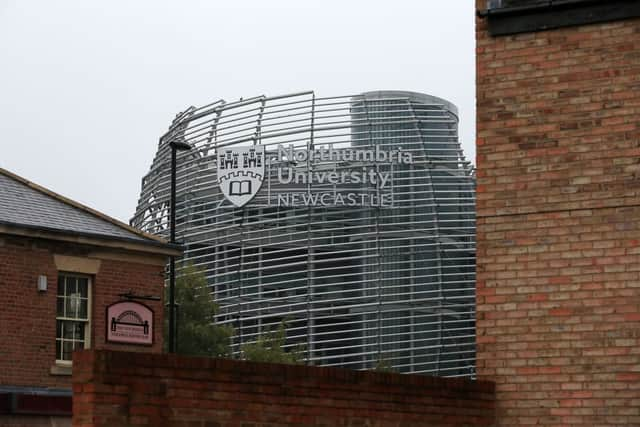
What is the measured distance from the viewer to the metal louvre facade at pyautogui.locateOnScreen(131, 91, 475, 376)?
75.9 m

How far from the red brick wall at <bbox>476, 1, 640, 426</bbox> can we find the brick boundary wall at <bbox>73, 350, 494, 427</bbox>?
2.11 feet

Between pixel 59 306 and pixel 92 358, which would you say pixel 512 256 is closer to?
pixel 92 358

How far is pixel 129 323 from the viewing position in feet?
104

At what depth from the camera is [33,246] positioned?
30.1m

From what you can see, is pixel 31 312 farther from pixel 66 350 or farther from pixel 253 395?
pixel 253 395

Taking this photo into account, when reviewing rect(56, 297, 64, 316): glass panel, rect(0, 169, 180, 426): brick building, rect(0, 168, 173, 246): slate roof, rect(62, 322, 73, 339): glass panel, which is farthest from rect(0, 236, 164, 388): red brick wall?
rect(0, 168, 173, 246): slate roof

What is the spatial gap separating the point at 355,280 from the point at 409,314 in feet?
12.7

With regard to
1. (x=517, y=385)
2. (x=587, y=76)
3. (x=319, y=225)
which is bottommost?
(x=517, y=385)

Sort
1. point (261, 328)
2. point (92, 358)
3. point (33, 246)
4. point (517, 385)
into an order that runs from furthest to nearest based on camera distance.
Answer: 1. point (261, 328)
2. point (33, 246)
3. point (517, 385)
4. point (92, 358)

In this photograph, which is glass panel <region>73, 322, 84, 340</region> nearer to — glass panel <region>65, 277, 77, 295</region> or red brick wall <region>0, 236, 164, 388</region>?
red brick wall <region>0, 236, 164, 388</region>

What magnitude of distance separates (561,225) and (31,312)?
19.2 m

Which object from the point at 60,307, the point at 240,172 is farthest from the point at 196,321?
the point at 60,307

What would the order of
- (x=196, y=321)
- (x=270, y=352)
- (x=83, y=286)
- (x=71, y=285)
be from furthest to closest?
(x=270, y=352) < (x=196, y=321) < (x=83, y=286) < (x=71, y=285)

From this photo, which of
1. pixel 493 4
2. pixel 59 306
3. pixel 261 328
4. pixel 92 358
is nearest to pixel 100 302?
pixel 59 306
